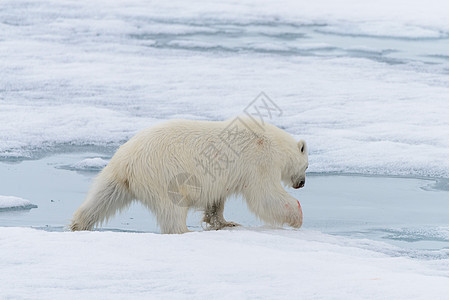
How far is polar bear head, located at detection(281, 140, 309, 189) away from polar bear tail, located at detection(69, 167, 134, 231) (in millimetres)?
1019

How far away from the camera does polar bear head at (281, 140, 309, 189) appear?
4.59m

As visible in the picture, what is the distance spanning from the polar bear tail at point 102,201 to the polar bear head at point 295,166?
3.34ft

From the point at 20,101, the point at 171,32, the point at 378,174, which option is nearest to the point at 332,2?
the point at 171,32

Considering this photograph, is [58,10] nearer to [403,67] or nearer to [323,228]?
[403,67]

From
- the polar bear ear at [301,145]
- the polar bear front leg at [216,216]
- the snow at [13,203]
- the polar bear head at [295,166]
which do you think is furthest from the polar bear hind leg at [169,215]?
the snow at [13,203]

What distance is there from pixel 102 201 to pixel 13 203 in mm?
975

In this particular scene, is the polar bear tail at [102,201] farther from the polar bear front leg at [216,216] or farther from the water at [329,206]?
the polar bear front leg at [216,216]

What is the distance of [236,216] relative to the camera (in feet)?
16.9

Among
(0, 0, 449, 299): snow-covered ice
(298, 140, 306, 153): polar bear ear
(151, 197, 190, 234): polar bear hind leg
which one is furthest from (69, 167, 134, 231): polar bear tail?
(298, 140, 306, 153): polar bear ear

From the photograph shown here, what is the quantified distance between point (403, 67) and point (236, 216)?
6209 mm

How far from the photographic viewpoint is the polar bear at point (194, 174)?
4020 mm

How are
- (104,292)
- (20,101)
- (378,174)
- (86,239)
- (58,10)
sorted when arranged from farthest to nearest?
1. (58,10)
2. (20,101)
3. (378,174)
4. (86,239)
5. (104,292)

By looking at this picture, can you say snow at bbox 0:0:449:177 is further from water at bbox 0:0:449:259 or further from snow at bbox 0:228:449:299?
snow at bbox 0:228:449:299

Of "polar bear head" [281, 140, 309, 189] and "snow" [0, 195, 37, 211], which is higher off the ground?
"polar bear head" [281, 140, 309, 189]
